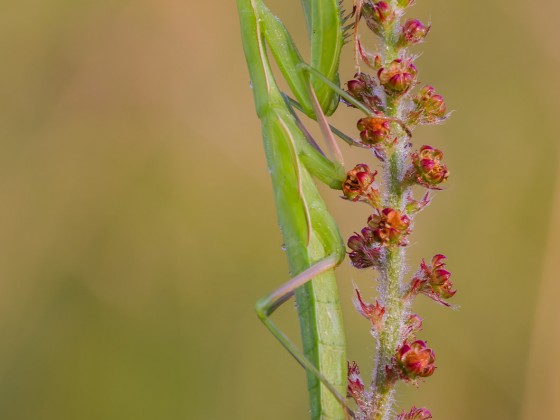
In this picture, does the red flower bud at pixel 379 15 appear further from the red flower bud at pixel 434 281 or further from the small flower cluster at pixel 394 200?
the red flower bud at pixel 434 281

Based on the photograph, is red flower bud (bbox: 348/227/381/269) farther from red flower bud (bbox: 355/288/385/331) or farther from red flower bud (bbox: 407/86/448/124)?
red flower bud (bbox: 407/86/448/124)

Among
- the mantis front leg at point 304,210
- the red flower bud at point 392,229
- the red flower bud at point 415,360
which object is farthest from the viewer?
the mantis front leg at point 304,210

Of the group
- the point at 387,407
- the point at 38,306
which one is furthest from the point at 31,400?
the point at 387,407

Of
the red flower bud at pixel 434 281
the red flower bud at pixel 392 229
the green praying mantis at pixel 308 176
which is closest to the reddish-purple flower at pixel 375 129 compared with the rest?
the green praying mantis at pixel 308 176

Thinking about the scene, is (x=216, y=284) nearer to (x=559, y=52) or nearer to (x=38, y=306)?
(x=38, y=306)

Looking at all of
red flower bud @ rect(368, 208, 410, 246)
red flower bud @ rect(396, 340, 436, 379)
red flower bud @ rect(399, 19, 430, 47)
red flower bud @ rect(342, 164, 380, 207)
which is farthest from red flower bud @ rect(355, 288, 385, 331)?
red flower bud @ rect(399, 19, 430, 47)

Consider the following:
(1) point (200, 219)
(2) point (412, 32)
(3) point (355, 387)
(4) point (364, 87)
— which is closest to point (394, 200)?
(4) point (364, 87)

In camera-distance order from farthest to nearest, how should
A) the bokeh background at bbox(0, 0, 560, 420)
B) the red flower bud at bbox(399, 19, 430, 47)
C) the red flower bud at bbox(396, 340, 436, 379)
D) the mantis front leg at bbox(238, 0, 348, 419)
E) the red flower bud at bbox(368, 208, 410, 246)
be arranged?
the bokeh background at bbox(0, 0, 560, 420), the mantis front leg at bbox(238, 0, 348, 419), the red flower bud at bbox(399, 19, 430, 47), the red flower bud at bbox(368, 208, 410, 246), the red flower bud at bbox(396, 340, 436, 379)
